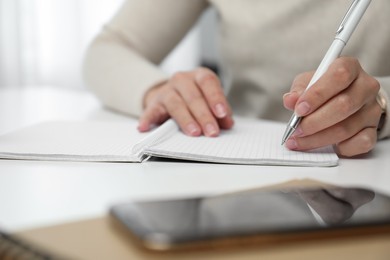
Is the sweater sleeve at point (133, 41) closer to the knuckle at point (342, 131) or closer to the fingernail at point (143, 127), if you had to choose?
the fingernail at point (143, 127)

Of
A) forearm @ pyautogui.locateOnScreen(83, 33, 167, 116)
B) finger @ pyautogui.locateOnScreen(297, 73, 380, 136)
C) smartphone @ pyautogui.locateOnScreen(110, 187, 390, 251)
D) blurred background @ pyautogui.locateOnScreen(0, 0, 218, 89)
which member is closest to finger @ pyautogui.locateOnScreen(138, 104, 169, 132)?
forearm @ pyautogui.locateOnScreen(83, 33, 167, 116)

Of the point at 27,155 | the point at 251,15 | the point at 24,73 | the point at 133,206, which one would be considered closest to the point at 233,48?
the point at 251,15

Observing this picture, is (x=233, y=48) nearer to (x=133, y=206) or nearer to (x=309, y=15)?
(x=309, y=15)

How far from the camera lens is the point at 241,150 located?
685 millimetres

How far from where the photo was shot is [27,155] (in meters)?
0.66

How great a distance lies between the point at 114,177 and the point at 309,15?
0.62 metres

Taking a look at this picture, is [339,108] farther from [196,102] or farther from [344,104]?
[196,102]

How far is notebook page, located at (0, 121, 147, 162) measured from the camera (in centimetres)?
65

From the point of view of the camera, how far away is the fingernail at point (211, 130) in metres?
0.79

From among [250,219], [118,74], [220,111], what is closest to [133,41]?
[118,74]

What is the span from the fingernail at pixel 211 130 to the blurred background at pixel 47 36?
6.26ft

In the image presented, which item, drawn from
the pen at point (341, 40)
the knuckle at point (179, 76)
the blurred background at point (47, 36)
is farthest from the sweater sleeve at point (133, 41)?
the blurred background at point (47, 36)

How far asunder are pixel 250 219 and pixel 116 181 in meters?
0.22

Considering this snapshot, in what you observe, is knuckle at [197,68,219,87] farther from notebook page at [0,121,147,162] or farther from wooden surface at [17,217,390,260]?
wooden surface at [17,217,390,260]
